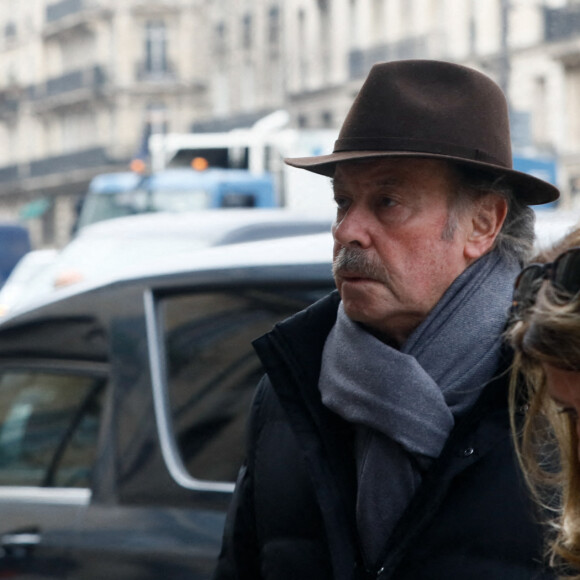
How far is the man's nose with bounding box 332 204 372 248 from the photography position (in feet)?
8.77

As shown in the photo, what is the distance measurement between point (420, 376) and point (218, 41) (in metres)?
55.1

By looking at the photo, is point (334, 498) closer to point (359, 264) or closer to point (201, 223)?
point (359, 264)

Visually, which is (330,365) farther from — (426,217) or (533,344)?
(533,344)

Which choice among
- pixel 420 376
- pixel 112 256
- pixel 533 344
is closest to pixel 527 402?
pixel 420 376

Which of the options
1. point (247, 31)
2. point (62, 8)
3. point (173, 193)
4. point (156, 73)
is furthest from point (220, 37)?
point (173, 193)

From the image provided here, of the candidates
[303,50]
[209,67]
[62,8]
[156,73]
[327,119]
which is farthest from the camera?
[62,8]

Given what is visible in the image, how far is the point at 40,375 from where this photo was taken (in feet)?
13.4

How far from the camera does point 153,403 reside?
3.78 meters

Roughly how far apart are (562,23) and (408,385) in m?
36.3

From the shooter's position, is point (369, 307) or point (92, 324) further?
point (92, 324)

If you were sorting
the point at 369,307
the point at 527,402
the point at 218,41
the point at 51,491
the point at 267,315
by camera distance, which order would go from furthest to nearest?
the point at 218,41 < the point at 51,491 < the point at 267,315 < the point at 369,307 < the point at 527,402

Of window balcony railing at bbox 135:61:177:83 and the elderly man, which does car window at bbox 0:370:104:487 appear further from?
window balcony railing at bbox 135:61:177:83

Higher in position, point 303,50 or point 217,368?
point 303,50

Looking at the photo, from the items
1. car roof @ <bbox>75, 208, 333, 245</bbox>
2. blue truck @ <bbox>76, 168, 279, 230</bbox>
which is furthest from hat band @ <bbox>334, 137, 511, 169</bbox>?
blue truck @ <bbox>76, 168, 279, 230</bbox>
